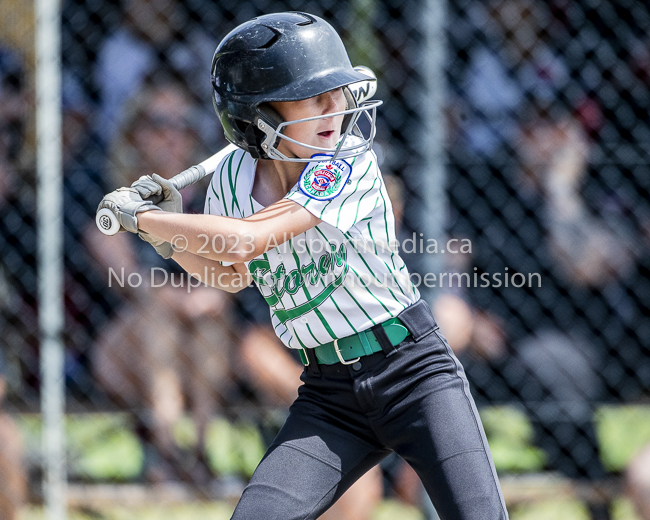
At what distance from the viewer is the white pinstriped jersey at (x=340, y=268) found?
→ 1972 mm

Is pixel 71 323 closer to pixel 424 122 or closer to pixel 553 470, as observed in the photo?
pixel 424 122

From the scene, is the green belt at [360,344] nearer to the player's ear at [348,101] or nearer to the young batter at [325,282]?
the young batter at [325,282]

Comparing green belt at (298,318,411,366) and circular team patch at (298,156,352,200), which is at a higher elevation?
circular team patch at (298,156,352,200)

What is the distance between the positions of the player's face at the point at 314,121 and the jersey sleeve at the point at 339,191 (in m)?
0.06

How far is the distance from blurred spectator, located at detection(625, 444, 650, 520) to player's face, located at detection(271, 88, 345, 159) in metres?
2.05

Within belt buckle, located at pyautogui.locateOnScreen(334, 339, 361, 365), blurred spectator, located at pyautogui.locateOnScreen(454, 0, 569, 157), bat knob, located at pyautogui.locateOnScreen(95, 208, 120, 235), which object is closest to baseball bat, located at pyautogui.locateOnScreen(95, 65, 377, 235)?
bat knob, located at pyautogui.locateOnScreen(95, 208, 120, 235)

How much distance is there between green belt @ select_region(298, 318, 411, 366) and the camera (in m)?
1.98

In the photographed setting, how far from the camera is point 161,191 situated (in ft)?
6.31

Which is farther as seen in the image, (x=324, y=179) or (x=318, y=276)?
(x=318, y=276)

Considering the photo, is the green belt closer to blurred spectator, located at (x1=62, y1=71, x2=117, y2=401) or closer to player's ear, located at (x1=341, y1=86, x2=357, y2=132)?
player's ear, located at (x1=341, y1=86, x2=357, y2=132)

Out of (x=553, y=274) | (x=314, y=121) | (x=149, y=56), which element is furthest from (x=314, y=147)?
(x=149, y=56)

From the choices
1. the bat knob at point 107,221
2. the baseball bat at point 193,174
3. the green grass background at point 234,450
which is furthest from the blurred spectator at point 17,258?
the bat knob at point 107,221

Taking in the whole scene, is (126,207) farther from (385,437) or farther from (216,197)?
(385,437)

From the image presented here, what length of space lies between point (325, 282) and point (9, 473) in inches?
78.3
